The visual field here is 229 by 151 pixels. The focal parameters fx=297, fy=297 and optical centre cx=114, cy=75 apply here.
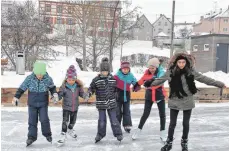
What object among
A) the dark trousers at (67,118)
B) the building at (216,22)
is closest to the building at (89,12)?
the dark trousers at (67,118)

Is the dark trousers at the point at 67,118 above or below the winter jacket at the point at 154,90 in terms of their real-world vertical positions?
below

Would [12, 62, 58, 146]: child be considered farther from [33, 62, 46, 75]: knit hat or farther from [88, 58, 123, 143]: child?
[88, 58, 123, 143]: child

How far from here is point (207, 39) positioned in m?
19.6

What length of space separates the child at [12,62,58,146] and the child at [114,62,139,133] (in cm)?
126

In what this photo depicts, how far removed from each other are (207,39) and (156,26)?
2770 inches

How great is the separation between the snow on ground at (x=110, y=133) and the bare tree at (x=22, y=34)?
9.07m

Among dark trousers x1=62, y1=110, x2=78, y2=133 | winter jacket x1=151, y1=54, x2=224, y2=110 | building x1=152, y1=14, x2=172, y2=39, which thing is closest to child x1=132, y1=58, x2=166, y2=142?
winter jacket x1=151, y1=54, x2=224, y2=110

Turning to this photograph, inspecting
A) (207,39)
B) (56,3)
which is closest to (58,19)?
(56,3)

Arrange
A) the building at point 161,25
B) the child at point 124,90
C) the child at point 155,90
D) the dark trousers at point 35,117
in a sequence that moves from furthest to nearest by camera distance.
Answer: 1. the building at point 161,25
2. the child at point 124,90
3. the child at point 155,90
4. the dark trousers at point 35,117

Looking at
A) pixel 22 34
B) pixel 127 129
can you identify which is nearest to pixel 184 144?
pixel 127 129

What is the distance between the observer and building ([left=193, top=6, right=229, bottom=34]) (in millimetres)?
74062

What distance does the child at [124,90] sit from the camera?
534cm

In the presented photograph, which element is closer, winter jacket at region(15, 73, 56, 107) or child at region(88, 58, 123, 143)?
winter jacket at region(15, 73, 56, 107)

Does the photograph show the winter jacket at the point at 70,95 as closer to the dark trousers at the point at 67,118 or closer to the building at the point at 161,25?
the dark trousers at the point at 67,118
